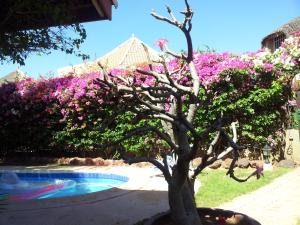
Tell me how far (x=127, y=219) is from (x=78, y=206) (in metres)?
1.43

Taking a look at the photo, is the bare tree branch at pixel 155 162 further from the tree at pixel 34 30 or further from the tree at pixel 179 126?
the tree at pixel 34 30

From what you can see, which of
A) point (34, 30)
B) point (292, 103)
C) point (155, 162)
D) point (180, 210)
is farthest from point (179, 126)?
point (292, 103)

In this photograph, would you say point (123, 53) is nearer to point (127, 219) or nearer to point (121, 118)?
point (121, 118)

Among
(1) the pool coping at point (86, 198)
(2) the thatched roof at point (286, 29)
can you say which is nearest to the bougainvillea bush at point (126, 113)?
(1) the pool coping at point (86, 198)

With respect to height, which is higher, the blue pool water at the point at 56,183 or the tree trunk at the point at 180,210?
the tree trunk at the point at 180,210

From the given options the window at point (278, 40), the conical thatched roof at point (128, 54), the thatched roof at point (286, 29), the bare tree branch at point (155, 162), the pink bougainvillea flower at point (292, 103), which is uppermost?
the thatched roof at point (286, 29)

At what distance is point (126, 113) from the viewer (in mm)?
13148

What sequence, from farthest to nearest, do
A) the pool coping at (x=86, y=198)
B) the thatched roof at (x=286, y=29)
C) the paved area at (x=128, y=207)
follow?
the thatched roof at (x=286, y=29) → the pool coping at (x=86, y=198) → the paved area at (x=128, y=207)

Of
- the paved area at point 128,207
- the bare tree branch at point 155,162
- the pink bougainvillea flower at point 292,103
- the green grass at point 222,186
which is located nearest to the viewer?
the bare tree branch at point 155,162

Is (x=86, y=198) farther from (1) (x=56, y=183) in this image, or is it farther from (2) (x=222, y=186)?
(1) (x=56, y=183)

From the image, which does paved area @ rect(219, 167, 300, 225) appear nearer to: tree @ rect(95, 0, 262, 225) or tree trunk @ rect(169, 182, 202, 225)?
tree trunk @ rect(169, 182, 202, 225)

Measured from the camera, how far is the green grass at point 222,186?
708 cm

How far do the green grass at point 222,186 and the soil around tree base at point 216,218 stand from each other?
248 cm

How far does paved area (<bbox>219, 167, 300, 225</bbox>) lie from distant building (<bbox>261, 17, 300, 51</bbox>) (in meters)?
24.3
